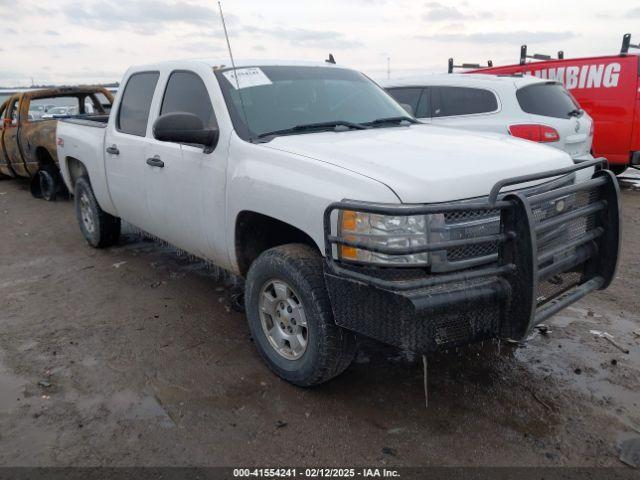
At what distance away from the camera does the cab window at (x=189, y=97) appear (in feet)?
12.5

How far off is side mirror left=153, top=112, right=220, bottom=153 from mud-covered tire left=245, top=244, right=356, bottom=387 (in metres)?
0.90

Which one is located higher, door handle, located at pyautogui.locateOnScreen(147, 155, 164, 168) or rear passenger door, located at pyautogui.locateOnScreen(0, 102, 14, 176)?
door handle, located at pyautogui.locateOnScreen(147, 155, 164, 168)

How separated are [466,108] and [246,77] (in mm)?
4197

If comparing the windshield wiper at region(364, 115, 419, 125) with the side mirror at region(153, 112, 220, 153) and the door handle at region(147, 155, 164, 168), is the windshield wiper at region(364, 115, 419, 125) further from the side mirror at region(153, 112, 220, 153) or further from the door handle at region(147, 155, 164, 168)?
the door handle at region(147, 155, 164, 168)

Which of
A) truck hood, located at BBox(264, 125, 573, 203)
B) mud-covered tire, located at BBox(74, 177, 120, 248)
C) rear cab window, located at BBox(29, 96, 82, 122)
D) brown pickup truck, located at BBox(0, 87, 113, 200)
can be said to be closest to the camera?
truck hood, located at BBox(264, 125, 573, 203)

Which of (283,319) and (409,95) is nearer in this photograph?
(283,319)

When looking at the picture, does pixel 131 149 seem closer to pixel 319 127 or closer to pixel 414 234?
pixel 319 127

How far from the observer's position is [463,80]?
727 centimetres

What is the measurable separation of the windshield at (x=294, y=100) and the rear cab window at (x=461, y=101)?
3.14m

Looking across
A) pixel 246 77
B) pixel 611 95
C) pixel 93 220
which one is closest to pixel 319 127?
pixel 246 77

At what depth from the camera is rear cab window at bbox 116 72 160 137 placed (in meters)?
4.57

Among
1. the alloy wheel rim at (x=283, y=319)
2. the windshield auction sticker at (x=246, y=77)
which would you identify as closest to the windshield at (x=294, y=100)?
the windshield auction sticker at (x=246, y=77)

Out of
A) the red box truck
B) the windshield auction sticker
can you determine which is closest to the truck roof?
the red box truck

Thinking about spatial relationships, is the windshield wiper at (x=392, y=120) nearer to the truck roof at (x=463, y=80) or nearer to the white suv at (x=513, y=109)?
the white suv at (x=513, y=109)
